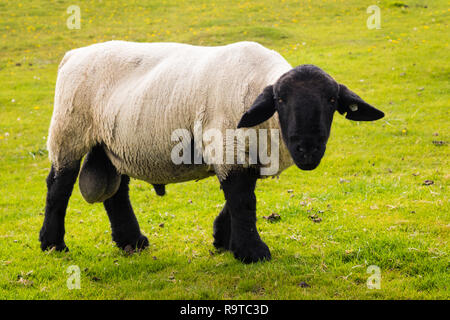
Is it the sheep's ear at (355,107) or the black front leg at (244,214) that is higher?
the sheep's ear at (355,107)

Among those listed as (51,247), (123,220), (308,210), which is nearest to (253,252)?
(123,220)

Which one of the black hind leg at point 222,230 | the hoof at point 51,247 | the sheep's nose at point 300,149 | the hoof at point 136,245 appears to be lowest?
the hoof at point 136,245

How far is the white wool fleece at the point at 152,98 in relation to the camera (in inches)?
197

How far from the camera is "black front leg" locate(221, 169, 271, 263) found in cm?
501

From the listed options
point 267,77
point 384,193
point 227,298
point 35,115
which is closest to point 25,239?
point 227,298

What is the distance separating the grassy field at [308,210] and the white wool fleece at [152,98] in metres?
1.16

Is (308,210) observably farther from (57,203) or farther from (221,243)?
(57,203)

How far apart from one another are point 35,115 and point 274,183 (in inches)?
355

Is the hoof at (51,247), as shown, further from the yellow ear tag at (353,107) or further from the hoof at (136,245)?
the yellow ear tag at (353,107)

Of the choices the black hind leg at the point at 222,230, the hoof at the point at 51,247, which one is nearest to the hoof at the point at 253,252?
the black hind leg at the point at 222,230

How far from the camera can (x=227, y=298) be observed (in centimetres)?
473

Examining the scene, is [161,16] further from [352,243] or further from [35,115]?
[352,243]

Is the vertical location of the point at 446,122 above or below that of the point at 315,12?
below

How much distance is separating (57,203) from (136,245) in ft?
3.67
